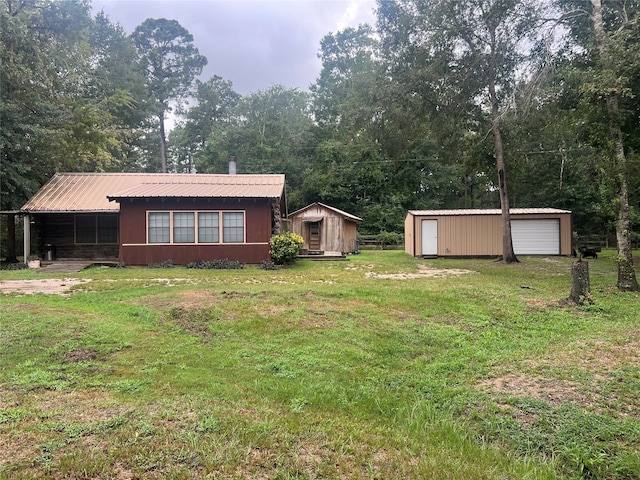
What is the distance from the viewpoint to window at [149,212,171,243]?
1422cm

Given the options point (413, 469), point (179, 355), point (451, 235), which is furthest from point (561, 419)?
point (451, 235)

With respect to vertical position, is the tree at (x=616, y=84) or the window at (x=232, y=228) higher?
the tree at (x=616, y=84)

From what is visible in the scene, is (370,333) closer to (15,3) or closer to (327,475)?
(327,475)

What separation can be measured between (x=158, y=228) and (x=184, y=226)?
0.97 meters

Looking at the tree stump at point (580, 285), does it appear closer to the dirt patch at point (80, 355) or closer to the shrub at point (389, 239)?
→ the dirt patch at point (80, 355)

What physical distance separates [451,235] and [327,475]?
17.9 m

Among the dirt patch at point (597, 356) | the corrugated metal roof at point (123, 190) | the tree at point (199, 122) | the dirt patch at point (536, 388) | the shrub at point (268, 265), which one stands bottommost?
the dirt patch at point (536, 388)

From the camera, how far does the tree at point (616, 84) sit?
325 inches

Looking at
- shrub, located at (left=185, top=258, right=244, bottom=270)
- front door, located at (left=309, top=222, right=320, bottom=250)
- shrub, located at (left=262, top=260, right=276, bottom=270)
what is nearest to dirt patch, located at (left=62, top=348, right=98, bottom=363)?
shrub, located at (left=262, top=260, right=276, bottom=270)

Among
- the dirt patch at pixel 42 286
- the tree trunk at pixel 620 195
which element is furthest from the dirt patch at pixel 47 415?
the tree trunk at pixel 620 195

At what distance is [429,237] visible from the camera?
19.0 m

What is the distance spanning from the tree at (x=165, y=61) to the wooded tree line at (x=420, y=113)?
1.12 feet

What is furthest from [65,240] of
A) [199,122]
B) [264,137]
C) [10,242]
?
[199,122]

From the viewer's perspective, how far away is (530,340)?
17.8ft
